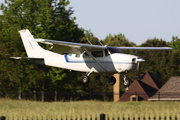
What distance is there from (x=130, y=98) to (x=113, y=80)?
24.8m

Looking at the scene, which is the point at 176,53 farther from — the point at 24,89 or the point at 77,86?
the point at 24,89

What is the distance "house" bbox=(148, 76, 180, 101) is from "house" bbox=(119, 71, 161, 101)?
3.33 metres

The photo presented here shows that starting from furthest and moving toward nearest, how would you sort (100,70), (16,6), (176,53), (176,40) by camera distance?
(176,40) → (176,53) → (16,6) → (100,70)

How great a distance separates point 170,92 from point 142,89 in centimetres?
740

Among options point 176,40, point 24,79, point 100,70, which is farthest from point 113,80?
point 176,40

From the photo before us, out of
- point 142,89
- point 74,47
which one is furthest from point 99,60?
point 142,89

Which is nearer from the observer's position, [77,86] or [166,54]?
[77,86]

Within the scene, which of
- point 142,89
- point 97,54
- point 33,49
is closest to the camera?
point 97,54

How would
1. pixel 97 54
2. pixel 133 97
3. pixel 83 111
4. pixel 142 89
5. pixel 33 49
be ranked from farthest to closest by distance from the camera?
pixel 142 89 → pixel 133 97 → pixel 33 49 → pixel 83 111 → pixel 97 54

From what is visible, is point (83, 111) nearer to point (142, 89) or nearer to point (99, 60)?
point (99, 60)

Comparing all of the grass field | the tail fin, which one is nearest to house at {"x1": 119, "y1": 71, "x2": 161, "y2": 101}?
the grass field

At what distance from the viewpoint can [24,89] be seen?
38906mm

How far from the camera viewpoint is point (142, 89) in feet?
151

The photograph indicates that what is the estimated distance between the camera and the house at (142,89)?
145 ft
